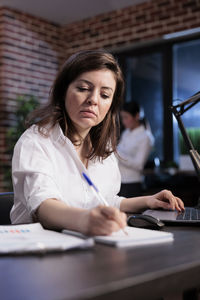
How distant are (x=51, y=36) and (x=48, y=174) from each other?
5.12 metres

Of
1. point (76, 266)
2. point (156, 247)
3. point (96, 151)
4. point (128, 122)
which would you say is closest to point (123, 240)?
point (156, 247)

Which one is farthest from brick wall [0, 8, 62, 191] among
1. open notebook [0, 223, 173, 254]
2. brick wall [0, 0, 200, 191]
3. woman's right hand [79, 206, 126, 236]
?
woman's right hand [79, 206, 126, 236]

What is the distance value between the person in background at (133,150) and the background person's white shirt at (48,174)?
2590 millimetres

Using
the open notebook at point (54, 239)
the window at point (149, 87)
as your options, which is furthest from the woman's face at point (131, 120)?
the open notebook at point (54, 239)

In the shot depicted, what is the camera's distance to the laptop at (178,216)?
1.26 m

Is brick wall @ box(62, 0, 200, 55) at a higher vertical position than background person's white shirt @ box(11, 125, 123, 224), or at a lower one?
higher

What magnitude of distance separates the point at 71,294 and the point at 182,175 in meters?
4.14

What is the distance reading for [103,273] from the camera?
69 centimetres

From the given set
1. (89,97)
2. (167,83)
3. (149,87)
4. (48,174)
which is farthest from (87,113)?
(149,87)

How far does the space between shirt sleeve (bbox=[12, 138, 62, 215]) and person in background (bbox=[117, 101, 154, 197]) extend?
276cm

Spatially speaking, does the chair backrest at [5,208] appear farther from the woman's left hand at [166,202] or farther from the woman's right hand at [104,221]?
the woman's right hand at [104,221]

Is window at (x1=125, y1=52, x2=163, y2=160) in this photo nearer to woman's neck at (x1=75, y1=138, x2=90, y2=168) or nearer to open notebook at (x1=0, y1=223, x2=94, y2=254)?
woman's neck at (x1=75, y1=138, x2=90, y2=168)

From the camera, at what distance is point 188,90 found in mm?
5207

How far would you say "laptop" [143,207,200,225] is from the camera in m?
1.26
